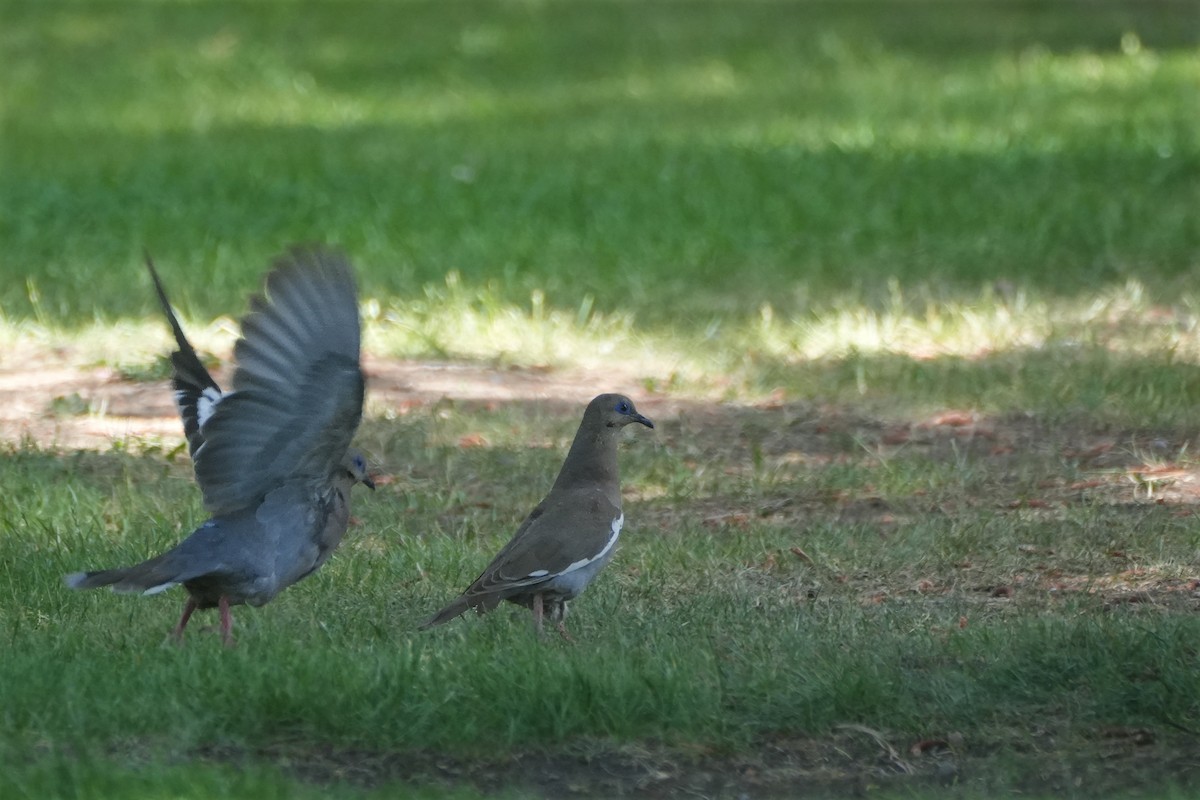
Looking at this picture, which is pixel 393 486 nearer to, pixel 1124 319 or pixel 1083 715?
pixel 1083 715

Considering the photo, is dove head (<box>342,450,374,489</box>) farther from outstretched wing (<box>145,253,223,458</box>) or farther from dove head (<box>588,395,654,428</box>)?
dove head (<box>588,395,654,428</box>)

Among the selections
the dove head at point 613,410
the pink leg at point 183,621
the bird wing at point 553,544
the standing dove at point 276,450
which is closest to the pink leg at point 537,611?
the bird wing at point 553,544

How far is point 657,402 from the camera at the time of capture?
30.5 feet

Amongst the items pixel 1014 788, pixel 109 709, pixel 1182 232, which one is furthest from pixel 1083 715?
pixel 1182 232

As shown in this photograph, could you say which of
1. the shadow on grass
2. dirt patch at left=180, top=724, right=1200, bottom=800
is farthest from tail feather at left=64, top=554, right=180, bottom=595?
the shadow on grass

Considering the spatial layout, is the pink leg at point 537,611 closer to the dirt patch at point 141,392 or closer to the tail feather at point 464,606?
the tail feather at point 464,606

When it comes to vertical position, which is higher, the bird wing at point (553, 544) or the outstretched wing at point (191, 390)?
the outstretched wing at point (191, 390)

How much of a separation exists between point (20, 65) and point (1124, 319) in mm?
12528

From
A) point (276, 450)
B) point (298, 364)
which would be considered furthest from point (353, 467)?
point (298, 364)

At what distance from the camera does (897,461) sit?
8.26 meters

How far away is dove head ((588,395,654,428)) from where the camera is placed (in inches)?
257

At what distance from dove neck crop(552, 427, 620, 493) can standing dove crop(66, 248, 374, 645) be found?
816 mm

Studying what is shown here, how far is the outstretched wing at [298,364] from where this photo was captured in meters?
5.56

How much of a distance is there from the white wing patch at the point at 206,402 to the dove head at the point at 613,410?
4.10ft
